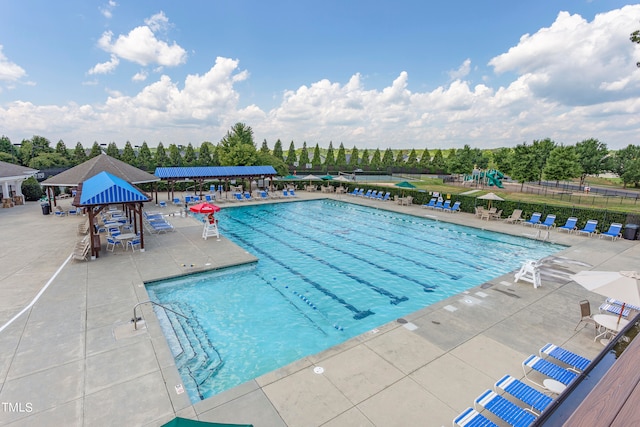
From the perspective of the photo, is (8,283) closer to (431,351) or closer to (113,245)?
(113,245)

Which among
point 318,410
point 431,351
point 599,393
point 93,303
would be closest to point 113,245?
point 93,303

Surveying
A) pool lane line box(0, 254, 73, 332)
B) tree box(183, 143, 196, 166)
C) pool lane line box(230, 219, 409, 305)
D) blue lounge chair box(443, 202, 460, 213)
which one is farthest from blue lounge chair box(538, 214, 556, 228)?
tree box(183, 143, 196, 166)

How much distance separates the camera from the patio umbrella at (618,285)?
Answer: 6.12m

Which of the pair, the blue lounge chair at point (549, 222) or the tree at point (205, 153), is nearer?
the blue lounge chair at point (549, 222)

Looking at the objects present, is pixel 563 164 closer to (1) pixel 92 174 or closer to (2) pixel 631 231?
(2) pixel 631 231

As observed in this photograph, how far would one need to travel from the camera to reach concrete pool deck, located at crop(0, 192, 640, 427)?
16.1 feet

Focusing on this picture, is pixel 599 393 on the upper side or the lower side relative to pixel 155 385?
upper

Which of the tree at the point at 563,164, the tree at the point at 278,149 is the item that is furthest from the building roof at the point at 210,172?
the tree at the point at 563,164

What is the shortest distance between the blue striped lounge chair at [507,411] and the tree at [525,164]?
3672 cm

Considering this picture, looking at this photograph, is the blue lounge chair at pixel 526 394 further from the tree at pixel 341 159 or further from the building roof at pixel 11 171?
the tree at pixel 341 159

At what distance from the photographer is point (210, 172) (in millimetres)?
27609

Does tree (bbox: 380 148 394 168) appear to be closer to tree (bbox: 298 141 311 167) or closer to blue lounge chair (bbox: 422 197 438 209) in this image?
tree (bbox: 298 141 311 167)

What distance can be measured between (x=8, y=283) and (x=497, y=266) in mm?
16677

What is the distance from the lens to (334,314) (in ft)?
29.4
